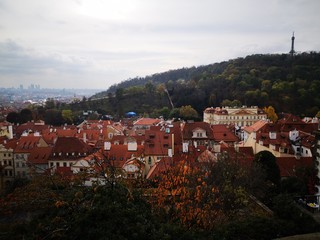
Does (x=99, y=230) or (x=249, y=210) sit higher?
(x=99, y=230)

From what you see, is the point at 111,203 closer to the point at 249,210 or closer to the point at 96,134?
the point at 249,210

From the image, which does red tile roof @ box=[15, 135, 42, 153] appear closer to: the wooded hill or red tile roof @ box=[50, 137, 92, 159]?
red tile roof @ box=[50, 137, 92, 159]

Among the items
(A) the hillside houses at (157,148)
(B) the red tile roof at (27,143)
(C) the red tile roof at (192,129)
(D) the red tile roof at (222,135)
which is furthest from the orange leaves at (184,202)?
(D) the red tile roof at (222,135)

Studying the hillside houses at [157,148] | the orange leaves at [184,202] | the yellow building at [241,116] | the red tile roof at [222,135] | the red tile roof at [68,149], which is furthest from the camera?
the yellow building at [241,116]

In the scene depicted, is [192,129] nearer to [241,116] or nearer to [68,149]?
[68,149]

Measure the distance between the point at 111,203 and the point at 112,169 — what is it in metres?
1.04

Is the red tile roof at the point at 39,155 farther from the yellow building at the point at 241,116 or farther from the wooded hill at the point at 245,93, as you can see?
the wooded hill at the point at 245,93

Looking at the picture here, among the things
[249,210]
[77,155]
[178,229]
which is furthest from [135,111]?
[178,229]

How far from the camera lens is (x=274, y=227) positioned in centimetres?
1099

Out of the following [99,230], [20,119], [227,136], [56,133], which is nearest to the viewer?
[99,230]

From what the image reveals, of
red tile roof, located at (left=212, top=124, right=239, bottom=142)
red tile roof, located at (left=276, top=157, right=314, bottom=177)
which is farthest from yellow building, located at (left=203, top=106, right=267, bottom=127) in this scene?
red tile roof, located at (left=276, top=157, right=314, bottom=177)

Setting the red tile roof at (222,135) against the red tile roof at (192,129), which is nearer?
the red tile roof at (192,129)

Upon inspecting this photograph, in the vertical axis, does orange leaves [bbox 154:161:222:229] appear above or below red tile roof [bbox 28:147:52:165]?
above

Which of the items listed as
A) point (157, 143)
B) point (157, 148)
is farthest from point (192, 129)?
point (157, 148)
